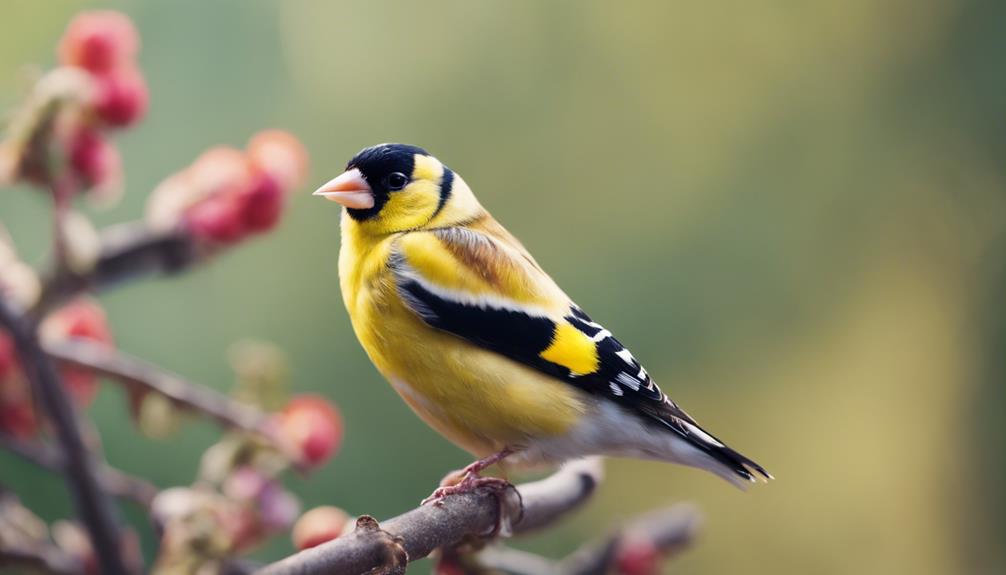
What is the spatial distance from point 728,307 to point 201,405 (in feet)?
2.98

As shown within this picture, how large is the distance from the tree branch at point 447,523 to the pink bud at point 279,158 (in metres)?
0.28

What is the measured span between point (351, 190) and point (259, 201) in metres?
0.19

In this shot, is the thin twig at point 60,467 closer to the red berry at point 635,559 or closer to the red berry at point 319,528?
the red berry at point 319,528

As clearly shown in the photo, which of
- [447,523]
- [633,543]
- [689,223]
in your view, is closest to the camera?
[447,523]

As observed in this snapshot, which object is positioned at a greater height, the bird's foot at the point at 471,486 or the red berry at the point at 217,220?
the red berry at the point at 217,220

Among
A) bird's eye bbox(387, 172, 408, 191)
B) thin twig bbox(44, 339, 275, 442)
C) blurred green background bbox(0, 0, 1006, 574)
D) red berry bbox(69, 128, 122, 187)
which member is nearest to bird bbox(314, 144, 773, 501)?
bird's eye bbox(387, 172, 408, 191)

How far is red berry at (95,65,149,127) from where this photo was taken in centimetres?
73

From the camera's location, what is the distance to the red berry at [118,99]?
73cm

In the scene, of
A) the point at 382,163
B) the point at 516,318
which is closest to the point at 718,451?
the point at 516,318

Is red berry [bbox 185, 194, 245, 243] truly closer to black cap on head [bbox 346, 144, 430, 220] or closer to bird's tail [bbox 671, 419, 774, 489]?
black cap on head [bbox 346, 144, 430, 220]

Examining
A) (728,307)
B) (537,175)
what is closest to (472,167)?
(537,175)

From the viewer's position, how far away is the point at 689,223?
56.7 inches

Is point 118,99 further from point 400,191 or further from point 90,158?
point 400,191

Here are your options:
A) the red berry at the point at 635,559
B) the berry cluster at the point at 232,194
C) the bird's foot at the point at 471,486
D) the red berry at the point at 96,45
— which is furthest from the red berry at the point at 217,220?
the red berry at the point at 635,559
